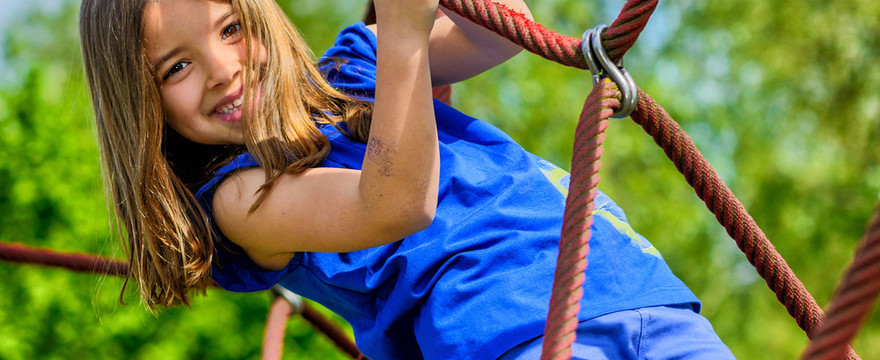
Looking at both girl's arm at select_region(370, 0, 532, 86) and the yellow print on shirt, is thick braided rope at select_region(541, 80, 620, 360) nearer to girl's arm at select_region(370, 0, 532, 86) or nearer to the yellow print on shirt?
the yellow print on shirt

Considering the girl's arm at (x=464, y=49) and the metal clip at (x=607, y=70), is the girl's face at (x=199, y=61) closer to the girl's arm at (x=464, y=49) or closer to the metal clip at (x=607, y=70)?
the girl's arm at (x=464, y=49)

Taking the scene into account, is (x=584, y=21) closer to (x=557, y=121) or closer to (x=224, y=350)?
(x=557, y=121)

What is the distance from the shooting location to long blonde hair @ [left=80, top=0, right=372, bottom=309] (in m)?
1.00

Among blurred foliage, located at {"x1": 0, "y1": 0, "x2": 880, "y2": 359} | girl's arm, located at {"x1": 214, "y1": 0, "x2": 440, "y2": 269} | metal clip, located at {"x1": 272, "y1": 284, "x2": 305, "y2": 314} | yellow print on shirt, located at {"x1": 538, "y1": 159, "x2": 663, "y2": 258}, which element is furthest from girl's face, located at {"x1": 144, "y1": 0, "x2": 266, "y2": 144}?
blurred foliage, located at {"x1": 0, "y1": 0, "x2": 880, "y2": 359}

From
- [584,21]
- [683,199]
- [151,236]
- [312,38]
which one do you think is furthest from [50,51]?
[151,236]

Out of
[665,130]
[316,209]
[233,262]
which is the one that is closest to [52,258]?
[233,262]

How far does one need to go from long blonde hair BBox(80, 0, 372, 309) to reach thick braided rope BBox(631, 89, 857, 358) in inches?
13.8

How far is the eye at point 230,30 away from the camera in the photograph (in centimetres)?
102

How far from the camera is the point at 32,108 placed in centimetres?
296

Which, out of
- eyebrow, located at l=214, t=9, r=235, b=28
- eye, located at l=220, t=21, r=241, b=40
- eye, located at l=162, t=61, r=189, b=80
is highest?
eyebrow, located at l=214, t=9, r=235, b=28

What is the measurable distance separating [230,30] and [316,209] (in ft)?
0.92

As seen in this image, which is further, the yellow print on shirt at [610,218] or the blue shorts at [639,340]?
the yellow print on shirt at [610,218]

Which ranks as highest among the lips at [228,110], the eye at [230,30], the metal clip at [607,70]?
the metal clip at [607,70]

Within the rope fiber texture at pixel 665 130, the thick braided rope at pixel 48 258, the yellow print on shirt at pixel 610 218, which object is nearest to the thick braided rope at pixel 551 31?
the rope fiber texture at pixel 665 130
